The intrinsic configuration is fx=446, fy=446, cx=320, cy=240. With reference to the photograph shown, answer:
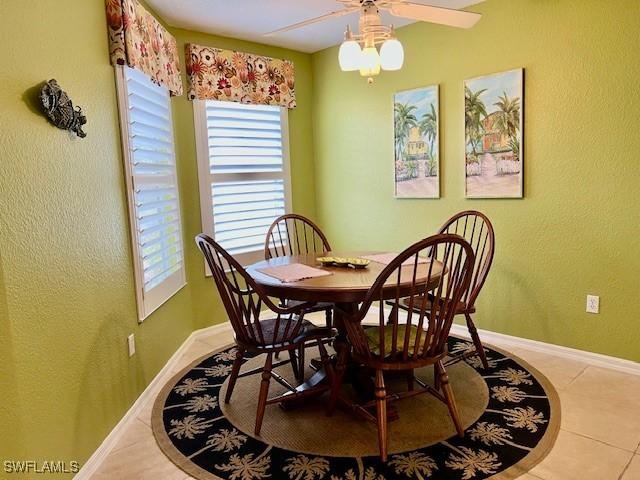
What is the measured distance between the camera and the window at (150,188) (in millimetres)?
2506

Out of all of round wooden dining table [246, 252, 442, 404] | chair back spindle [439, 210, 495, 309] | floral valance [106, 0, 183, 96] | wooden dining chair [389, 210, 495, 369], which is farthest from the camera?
chair back spindle [439, 210, 495, 309]

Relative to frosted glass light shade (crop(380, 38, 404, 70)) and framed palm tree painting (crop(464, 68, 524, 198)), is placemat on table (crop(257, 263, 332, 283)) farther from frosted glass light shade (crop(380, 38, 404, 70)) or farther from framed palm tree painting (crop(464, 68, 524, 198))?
framed palm tree painting (crop(464, 68, 524, 198))

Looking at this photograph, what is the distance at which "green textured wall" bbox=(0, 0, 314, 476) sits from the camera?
1501 millimetres

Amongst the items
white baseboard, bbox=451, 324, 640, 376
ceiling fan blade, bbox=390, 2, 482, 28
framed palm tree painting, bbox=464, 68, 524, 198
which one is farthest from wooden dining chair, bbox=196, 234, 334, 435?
framed palm tree painting, bbox=464, 68, 524, 198

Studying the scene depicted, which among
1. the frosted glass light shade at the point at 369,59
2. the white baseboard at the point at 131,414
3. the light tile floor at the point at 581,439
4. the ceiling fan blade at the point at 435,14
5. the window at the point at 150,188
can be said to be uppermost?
the ceiling fan blade at the point at 435,14

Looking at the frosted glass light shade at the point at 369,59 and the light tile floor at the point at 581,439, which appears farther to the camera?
the frosted glass light shade at the point at 369,59

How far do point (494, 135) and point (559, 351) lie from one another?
1513 millimetres

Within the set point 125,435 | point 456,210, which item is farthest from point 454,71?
point 125,435

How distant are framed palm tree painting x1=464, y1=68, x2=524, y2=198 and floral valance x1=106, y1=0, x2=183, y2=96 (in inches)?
82.0

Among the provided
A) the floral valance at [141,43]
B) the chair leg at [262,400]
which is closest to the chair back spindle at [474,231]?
the chair leg at [262,400]

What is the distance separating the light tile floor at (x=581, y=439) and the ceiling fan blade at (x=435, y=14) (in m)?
2.04
